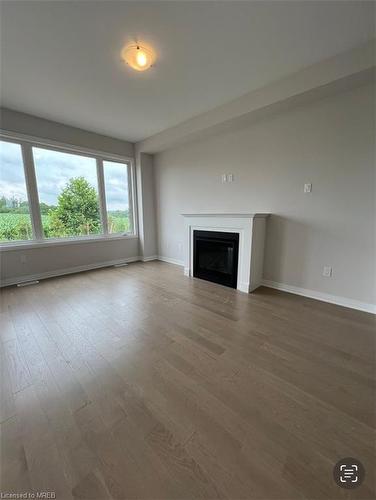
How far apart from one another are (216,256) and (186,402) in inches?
95.0

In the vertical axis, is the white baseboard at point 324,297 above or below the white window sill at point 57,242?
below

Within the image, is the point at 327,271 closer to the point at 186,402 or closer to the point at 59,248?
the point at 186,402

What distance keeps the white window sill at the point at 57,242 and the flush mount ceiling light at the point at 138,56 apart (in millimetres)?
3038

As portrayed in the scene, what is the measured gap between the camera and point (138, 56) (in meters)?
2.00

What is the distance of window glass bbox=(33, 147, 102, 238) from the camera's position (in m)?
3.62

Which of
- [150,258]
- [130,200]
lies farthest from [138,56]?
[150,258]

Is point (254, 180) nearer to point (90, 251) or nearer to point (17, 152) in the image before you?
point (90, 251)

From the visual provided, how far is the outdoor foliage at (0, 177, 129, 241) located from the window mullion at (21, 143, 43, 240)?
0.07 m

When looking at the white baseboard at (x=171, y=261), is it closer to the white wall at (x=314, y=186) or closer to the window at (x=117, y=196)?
the window at (x=117, y=196)

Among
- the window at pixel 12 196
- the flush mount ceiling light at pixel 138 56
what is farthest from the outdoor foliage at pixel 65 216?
the flush mount ceiling light at pixel 138 56

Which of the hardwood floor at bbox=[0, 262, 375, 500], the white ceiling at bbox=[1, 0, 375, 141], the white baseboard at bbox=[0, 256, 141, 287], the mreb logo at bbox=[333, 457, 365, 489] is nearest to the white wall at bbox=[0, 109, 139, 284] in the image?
the white baseboard at bbox=[0, 256, 141, 287]

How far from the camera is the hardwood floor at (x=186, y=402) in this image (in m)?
0.93

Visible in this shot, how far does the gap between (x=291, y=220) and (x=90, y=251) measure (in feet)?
12.3

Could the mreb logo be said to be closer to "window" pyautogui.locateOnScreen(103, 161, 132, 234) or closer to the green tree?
the green tree
